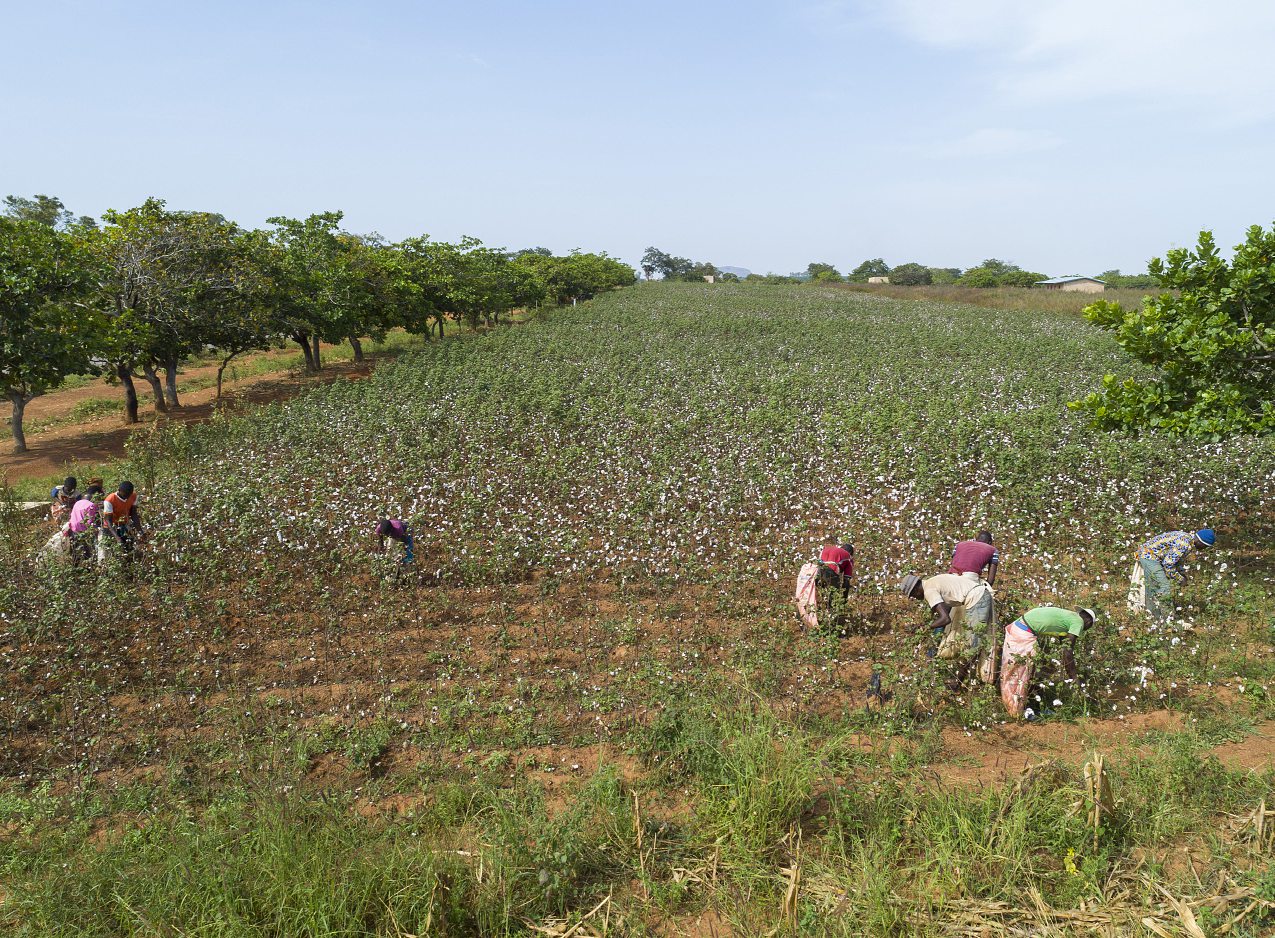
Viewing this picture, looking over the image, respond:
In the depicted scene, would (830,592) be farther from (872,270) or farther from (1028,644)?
(872,270)

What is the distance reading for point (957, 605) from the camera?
6605mm

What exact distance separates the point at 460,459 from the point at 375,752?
26.2 ft

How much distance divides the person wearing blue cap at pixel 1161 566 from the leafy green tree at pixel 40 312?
19.0 m

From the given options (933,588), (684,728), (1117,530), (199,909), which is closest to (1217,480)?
(1117,530)

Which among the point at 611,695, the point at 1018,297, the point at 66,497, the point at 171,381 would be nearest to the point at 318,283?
the point at 171,381

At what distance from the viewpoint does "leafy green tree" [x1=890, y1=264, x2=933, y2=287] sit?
349ft

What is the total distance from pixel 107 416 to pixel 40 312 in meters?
6.46

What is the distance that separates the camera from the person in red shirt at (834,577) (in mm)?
7434

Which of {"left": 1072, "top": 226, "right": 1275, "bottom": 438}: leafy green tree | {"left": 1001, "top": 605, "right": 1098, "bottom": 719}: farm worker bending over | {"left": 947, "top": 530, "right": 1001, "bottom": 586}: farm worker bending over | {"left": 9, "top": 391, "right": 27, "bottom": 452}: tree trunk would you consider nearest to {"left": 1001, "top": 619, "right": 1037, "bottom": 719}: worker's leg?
{"left": 1001, "top": 605, "right": 1098, "bottom": 719}: farm worker bending over

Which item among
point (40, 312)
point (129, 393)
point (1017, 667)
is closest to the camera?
point (1017, 667)

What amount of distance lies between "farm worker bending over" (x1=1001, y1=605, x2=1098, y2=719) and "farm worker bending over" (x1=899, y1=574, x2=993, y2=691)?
0.91ft

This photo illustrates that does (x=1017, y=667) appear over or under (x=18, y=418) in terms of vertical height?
under

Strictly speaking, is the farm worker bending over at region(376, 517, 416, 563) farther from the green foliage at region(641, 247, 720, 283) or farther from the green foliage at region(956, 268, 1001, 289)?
the green foliage at region(641, 247, 720, 283)

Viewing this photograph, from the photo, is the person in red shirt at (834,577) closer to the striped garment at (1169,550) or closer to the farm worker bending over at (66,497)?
the striped garment at (1169,550)
